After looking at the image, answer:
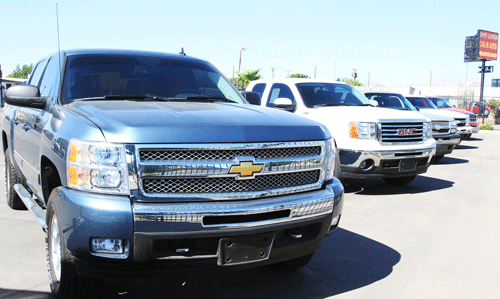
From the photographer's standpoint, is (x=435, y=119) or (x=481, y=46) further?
(x=481, y=46)

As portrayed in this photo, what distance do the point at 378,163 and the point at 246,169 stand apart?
4724 millimetres

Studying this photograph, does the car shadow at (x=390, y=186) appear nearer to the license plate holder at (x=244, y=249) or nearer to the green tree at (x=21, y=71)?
the license plate holder at (x=244, y=249)

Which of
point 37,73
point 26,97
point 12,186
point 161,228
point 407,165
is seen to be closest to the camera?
point 161,228

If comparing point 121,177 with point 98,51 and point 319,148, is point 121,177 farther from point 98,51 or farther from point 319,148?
point 98,51

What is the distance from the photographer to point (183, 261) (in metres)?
2.79

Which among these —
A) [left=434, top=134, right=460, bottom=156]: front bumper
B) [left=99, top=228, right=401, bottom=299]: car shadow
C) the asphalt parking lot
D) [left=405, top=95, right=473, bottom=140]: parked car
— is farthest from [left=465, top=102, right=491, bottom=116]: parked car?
[left=99, top=228, right=401, bottom=299]: car shadow

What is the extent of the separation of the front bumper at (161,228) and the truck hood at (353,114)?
473cm

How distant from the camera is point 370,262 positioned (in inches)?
171

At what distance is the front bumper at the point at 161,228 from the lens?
2.65 m

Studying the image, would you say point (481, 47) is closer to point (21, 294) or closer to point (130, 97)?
point (130, 97)

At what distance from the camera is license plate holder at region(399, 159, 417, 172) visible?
7457 mm

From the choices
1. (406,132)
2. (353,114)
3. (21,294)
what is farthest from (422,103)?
(21,294)

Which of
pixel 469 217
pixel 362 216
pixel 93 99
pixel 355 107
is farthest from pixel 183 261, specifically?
pixel 355 107

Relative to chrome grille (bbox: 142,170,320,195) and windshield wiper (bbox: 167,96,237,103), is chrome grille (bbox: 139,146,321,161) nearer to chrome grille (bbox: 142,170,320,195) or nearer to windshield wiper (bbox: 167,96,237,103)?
chrome grille (bbox: 142,170,320,195)
